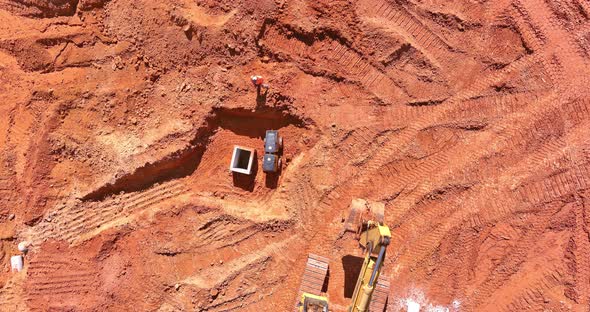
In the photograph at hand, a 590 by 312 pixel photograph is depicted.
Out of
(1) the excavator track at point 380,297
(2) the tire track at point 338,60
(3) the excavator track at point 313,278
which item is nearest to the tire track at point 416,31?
(2) the tire track at point 338,60

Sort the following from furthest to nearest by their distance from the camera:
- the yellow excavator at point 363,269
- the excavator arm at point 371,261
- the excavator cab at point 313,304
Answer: the excavator cab at point 313,304
the yellow excavator at point 363,269
the excavator arm at point 371,261

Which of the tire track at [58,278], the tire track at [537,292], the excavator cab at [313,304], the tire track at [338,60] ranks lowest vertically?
the tire track at [58,278]

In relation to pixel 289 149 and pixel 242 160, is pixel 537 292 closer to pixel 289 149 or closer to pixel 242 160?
pixel 289 149

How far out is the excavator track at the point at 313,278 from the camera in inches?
292

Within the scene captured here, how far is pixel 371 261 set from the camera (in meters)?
6.36

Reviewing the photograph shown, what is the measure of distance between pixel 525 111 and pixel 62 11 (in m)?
9.54

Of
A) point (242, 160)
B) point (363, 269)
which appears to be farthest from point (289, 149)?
point (363, 269)

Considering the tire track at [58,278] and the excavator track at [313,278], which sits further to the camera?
the tire track at [58,278]

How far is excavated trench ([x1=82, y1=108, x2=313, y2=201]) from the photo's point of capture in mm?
7969

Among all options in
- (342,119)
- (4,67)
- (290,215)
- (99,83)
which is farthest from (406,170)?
(4,67)

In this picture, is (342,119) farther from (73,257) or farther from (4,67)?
(4,67)

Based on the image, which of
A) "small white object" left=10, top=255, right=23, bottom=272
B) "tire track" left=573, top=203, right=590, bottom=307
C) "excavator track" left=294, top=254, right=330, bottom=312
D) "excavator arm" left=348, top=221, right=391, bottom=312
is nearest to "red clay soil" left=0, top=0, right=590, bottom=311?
"tire track" left=573, top=203, right=590, bottom=307

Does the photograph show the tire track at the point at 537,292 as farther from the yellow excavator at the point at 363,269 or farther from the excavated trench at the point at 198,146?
the excavated trench at the point at 198,146

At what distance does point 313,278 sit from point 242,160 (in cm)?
281
